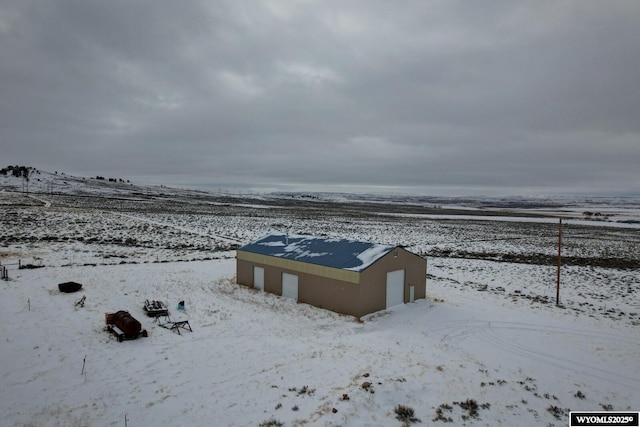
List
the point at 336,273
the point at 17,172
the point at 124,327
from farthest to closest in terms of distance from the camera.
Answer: the point at 17,172 → the point at 336,273 → the point at 124,327

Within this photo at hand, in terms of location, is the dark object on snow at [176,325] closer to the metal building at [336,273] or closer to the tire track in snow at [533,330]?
the metal building at [336,273]

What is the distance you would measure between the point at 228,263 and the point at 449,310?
1597 centimetres

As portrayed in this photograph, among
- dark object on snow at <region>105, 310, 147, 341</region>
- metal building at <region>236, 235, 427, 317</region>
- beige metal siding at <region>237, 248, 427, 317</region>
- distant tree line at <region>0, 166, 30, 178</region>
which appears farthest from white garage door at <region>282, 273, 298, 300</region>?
distant tree line at <region>0, 166, 30, 178</region>

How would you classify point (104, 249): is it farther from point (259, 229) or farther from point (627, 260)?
point (627, 260)

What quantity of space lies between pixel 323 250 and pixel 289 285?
2477 mm

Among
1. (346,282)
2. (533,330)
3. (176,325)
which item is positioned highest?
(346,282)

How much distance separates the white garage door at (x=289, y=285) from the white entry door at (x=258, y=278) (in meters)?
1.69

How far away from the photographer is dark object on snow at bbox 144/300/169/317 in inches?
623

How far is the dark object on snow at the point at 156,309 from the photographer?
51.9 ft

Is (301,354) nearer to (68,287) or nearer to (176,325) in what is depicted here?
(176,325)

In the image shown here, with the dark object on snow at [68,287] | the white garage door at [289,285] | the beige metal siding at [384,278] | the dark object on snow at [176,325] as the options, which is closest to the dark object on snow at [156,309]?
the dark object on snow at [176,325]

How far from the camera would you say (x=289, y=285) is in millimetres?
19562

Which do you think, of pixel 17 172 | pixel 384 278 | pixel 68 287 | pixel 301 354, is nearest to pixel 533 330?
pixel 384 278

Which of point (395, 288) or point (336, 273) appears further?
point (395, 288)
